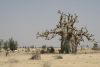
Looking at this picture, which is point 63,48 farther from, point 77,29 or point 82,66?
point 82,66

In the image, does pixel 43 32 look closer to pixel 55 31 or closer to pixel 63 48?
pixel 55 31

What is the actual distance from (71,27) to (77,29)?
3.99 feet

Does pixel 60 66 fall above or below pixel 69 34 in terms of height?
below

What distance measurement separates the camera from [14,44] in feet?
124

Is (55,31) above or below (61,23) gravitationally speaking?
below

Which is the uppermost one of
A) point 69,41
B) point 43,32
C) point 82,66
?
point 43,32

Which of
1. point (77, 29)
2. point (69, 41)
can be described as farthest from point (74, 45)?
point (77, 29)

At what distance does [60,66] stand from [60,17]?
14.7m

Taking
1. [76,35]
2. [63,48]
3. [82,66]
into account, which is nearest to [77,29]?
[76,35]

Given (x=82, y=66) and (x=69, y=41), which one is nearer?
(x=82, y=66)

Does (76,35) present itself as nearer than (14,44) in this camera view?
Yes

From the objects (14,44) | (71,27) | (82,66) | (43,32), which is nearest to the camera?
(82,66)

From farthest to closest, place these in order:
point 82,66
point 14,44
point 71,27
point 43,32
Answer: point 14,44, point 71,27, point 43,32, point 82,66

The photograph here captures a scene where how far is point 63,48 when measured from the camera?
21266 millimetres
